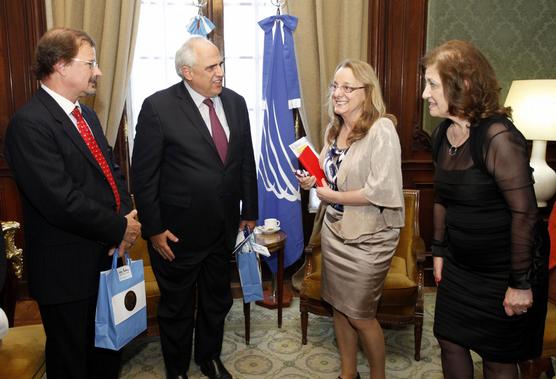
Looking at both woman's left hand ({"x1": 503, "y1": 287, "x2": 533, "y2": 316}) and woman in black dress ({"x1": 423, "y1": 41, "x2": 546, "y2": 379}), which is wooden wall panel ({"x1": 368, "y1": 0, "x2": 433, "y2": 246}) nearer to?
woman in black dress ({"x1": 423, "y1": 41, "x2": 546, "y2": 379})

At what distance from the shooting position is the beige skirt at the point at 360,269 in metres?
2.29

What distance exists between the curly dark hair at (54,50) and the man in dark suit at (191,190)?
52cm

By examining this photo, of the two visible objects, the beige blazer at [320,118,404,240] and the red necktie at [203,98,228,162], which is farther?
the red necktie at [203,98,228,162]

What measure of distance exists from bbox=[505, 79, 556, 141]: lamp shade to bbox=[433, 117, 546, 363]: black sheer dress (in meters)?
1.95

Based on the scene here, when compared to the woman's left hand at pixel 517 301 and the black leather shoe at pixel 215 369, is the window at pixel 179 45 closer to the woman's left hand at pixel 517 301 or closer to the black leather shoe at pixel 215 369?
the black leather shoe at pixel 215 369

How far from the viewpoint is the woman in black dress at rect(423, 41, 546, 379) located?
1697mm

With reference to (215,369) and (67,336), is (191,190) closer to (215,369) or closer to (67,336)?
(67,336)

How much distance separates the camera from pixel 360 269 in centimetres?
229

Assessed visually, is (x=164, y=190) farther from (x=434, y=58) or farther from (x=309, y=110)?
(x=309, y=110)

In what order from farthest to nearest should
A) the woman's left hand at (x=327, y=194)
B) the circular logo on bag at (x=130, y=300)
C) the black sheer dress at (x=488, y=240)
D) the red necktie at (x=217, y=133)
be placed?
the red necktie at (x=217, y=133) → the woman's left hand at (x=327, y=194) → the circular logo on bag at (x=130, y=300) → the black sheer dress at (x=488, y=240)

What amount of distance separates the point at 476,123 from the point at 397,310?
1.50m

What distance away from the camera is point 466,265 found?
1.88 metres

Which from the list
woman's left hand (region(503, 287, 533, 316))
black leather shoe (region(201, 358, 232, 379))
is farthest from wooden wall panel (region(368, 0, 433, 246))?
woman's left hand (region(503, 287, 533, 316))

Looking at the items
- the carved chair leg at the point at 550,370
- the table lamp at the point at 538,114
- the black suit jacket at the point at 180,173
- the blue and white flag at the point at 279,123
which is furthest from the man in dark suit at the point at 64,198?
the table lamp at the point at 538,114
